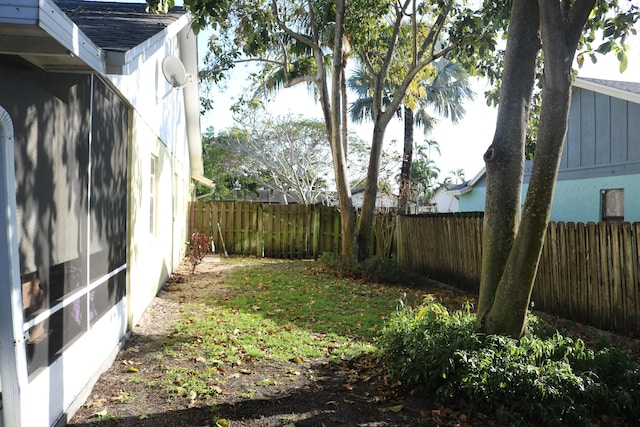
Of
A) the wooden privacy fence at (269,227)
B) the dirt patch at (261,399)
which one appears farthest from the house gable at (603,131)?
the dirt patch at (261,399)

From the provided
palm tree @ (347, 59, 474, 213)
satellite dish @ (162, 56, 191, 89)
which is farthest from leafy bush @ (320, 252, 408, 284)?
palm tree @ (347, 59, 474, 213)

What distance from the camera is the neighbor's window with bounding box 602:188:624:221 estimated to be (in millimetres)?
13172

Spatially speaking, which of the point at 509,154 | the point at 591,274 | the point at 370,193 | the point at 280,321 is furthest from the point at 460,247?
the point at 509,154

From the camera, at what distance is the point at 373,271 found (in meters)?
11.2

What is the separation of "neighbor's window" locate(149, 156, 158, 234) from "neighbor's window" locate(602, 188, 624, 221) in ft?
39.7

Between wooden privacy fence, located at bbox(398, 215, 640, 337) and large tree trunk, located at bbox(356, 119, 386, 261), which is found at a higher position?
large tree trunk, located at bbox(356, 119, 386, 261)

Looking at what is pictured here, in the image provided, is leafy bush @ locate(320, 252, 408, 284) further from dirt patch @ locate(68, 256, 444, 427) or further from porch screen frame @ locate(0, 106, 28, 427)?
porch screen frame @ locate(0, 106, 28, 427)

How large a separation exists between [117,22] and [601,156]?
1306 centimetres

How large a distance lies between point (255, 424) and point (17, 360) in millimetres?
1748

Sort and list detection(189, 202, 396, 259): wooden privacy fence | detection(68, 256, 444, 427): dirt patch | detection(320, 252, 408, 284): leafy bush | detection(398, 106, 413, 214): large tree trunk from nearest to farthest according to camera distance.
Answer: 1. detection(68, 256, 444, 427): dirt patch
2. detection(320, 252, 408, 284): leafy bush
3. detection(189, 202, 396, 259): wooden privacy fence
4. detection(398, 106, 413, 214): large tree trunk

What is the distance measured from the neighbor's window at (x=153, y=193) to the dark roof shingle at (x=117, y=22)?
228cm

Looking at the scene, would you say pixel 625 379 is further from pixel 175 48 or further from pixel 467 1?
pixel 175 48

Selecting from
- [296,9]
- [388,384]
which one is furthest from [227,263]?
[388,384]

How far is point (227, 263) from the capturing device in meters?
14.3
